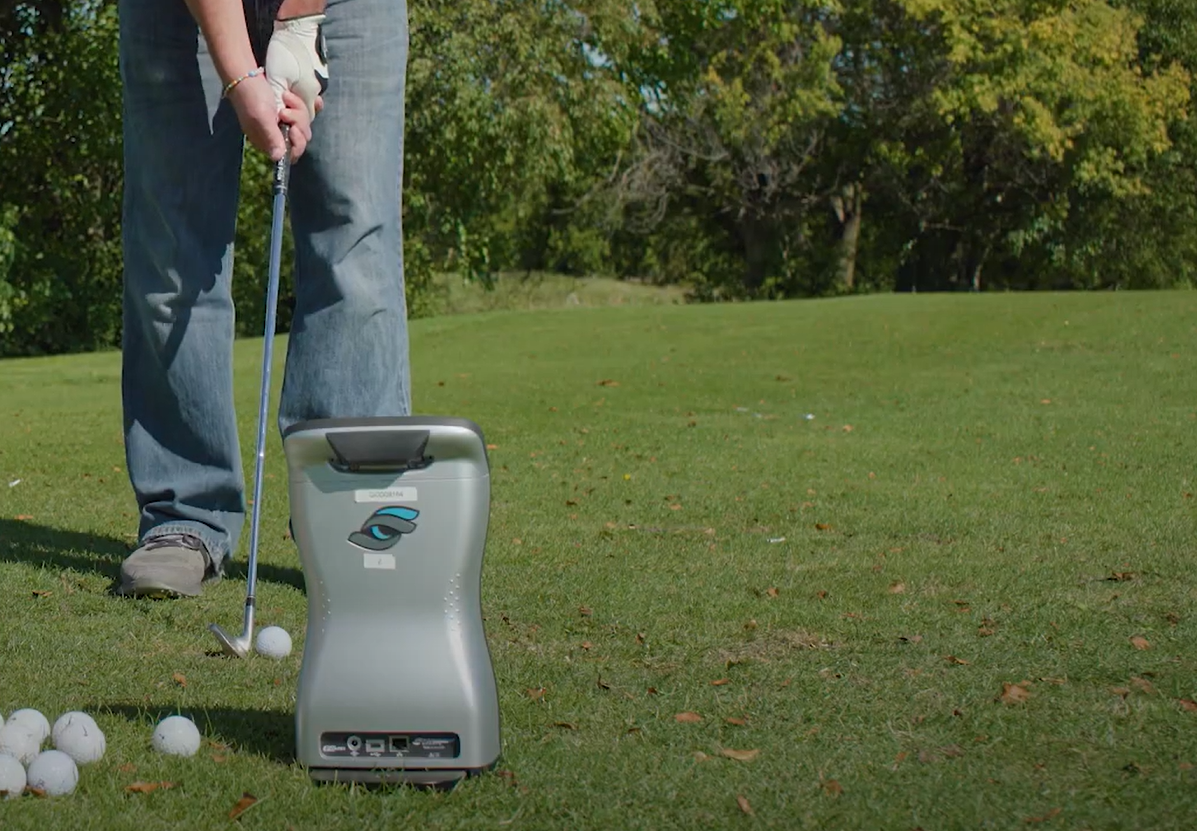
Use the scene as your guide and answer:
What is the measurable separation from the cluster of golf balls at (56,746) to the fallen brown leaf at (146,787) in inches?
3.7

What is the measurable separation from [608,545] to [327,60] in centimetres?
175

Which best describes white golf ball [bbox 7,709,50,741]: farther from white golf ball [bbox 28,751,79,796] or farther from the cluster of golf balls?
white golf ball [bbox 28,751,79,796]

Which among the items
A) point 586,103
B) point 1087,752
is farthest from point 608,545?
point 586,103

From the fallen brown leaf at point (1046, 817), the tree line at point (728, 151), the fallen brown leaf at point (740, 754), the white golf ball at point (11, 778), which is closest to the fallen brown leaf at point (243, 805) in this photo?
the white golf ball at point (11, 778)

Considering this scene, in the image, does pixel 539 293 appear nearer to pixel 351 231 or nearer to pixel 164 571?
pixel 351 231

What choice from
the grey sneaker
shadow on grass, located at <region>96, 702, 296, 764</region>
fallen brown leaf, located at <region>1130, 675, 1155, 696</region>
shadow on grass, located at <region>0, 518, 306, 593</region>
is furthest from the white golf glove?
fallen brown leaf, located at <region>1130, 675, 1155, 696</region>

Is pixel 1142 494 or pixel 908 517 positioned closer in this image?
pixel 908 517

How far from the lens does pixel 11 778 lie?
2.43 metres

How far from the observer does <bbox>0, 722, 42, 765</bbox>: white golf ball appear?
253cm

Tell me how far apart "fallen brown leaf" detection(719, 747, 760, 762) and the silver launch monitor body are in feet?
1.37

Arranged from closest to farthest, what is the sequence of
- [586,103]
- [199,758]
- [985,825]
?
[985,825] < [199,758] < [586,103]

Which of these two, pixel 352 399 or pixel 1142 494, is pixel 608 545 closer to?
pixel 352 399

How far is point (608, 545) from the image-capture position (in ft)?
16.0

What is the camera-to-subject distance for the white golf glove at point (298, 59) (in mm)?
3910
